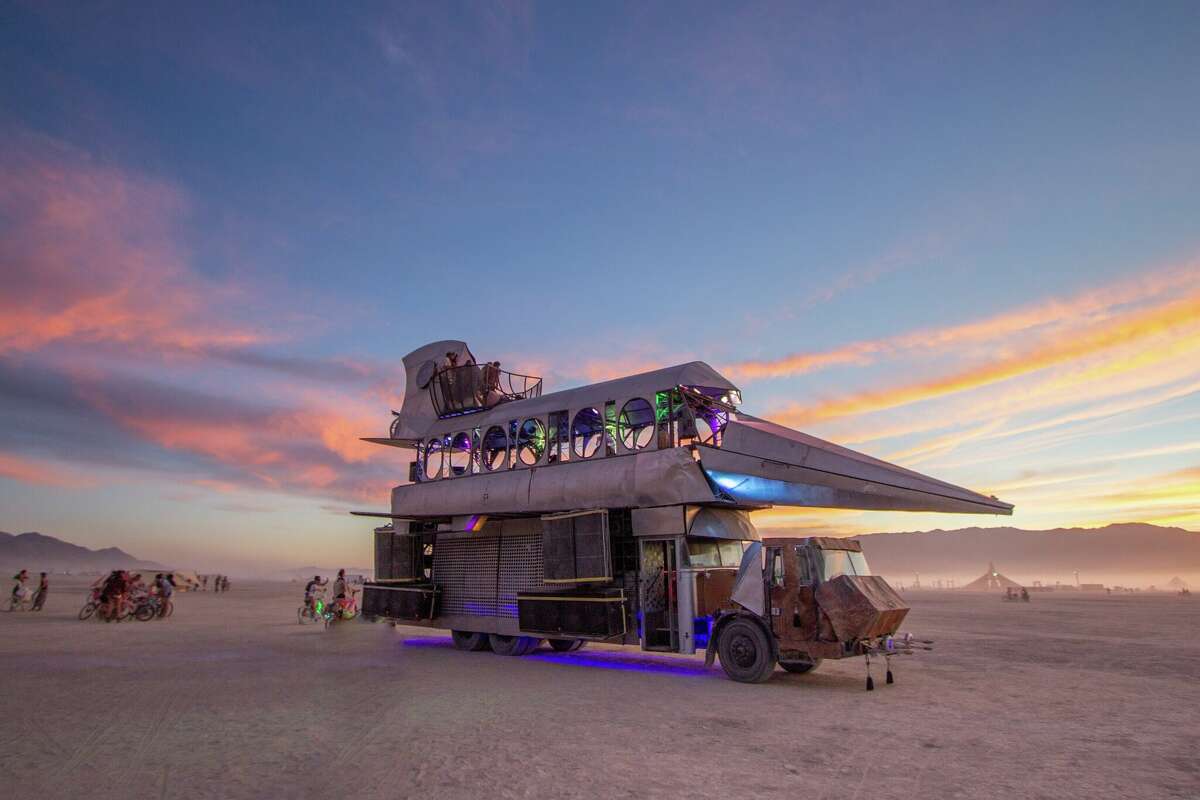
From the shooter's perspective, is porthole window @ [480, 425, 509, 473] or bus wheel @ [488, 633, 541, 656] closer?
bus wheel @ [488, 633, 541, 656]

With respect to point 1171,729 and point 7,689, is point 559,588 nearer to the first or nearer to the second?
point 7,689

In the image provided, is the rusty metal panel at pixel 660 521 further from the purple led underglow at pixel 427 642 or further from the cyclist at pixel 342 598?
the cyclist at pixel 342 598

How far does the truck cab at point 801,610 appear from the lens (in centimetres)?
1195

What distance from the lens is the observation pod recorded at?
12.8 meters

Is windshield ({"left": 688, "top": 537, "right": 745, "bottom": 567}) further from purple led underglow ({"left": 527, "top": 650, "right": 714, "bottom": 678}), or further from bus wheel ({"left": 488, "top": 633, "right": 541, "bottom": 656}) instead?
bus wheel ({"left": 488, "top": 633, "right": 541, "bottom": 656})

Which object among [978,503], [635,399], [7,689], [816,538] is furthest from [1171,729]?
[7,689]

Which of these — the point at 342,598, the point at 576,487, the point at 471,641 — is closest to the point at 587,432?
the point at 576,487

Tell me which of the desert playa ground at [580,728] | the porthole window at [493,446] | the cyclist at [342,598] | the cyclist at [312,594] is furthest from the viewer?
the cyclist at [312,594]

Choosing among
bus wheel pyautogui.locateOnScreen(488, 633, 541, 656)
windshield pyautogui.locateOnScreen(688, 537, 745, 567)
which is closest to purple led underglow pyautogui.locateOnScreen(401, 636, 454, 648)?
bus wheel pyautogui.locateOnScreen(488, 633, 541, 656)

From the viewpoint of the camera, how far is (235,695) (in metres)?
10.9

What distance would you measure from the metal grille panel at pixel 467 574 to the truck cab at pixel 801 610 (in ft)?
24.6

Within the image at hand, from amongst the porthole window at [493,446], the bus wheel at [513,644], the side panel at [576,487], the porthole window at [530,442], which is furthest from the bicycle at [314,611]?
the porthole window at [530,442]

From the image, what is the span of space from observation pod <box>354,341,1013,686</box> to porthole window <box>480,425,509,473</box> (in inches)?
2.2

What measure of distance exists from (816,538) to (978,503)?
302cm
